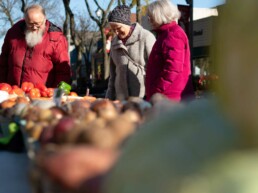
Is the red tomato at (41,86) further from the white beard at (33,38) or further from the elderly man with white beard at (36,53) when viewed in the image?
the white beard at (33,38)

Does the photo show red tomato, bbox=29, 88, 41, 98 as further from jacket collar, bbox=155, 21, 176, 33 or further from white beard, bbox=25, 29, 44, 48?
jacket collar, bbox=155, 21, 176, 33

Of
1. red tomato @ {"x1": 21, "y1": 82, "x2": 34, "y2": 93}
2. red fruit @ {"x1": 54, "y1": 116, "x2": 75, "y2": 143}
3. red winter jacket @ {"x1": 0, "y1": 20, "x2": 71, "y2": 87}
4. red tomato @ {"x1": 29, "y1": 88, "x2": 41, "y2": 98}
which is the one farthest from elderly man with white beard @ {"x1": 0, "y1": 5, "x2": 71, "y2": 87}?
red fruit @ {"x1": 54, "y1": 116, "x2": 75, "y2": 143}

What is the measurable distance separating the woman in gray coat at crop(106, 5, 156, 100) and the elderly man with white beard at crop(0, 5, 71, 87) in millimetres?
779

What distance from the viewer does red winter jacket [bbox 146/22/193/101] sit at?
328 centimetres

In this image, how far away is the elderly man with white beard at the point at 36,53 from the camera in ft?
14.7

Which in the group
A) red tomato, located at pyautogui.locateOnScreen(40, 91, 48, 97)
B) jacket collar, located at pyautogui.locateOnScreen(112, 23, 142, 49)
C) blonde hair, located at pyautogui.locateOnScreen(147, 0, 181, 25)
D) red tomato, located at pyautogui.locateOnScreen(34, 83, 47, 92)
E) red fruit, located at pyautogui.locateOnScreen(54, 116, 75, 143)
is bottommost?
red tomato, located at pyautogui.locateOnScreen(40, 91, 48, 97)

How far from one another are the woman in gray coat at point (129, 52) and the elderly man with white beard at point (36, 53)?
78cm

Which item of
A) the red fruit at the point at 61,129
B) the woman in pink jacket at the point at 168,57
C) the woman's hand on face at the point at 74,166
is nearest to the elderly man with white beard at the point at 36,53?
the woman in pink jacket at the point at 168,57

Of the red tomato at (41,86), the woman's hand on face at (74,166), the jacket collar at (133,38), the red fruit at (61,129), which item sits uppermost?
the jacket collar at (133,38)

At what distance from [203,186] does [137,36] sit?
3.48 meters

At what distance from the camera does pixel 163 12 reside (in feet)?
11.1

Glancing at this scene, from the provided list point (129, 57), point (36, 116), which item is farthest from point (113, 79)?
point (36, 116)

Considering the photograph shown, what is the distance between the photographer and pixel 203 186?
0.54 m

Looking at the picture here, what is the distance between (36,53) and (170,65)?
181 cm
